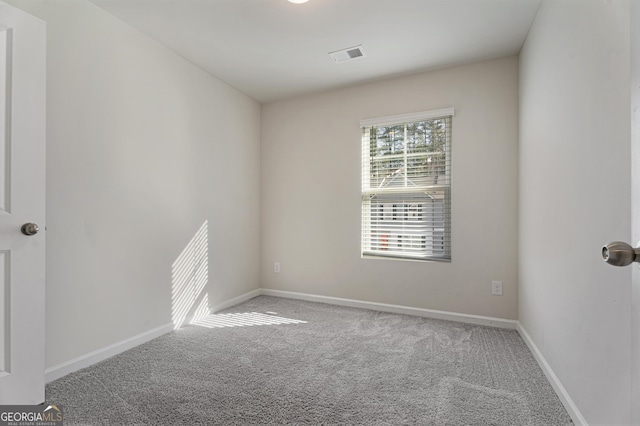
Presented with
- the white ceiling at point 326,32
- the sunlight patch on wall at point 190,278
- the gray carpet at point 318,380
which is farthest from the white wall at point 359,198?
the sunlight patch on wall at point 190,278

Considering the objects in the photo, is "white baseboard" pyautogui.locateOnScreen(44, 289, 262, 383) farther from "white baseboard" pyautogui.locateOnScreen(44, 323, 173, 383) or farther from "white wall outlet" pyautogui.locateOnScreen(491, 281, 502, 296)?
"white wall outlet" pyautogui.locateOnScreen(491, 281, 502, 296)

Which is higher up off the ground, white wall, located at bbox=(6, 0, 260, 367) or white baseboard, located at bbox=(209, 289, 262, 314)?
white wall, located at bbox=(6, 0, 260, 367)

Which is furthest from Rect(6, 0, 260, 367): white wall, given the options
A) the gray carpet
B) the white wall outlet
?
the white wall outlet

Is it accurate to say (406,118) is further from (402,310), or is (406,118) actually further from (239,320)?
(239,320)

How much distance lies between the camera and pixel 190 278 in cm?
293

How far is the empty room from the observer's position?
1478mm

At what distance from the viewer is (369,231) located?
3424 millimetres

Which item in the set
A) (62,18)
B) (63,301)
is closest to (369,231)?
(63,301)

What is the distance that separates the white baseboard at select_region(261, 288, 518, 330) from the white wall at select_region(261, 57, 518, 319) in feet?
0.17

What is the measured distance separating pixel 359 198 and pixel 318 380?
6.53ft

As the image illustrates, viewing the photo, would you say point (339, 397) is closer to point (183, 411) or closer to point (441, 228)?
point (183, 411)

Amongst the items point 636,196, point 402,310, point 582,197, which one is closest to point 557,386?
point 582,197

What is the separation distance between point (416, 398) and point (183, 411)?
4.08 ft

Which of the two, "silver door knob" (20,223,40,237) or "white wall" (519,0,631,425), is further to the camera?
"silver door knob" (20,223,40,237)
